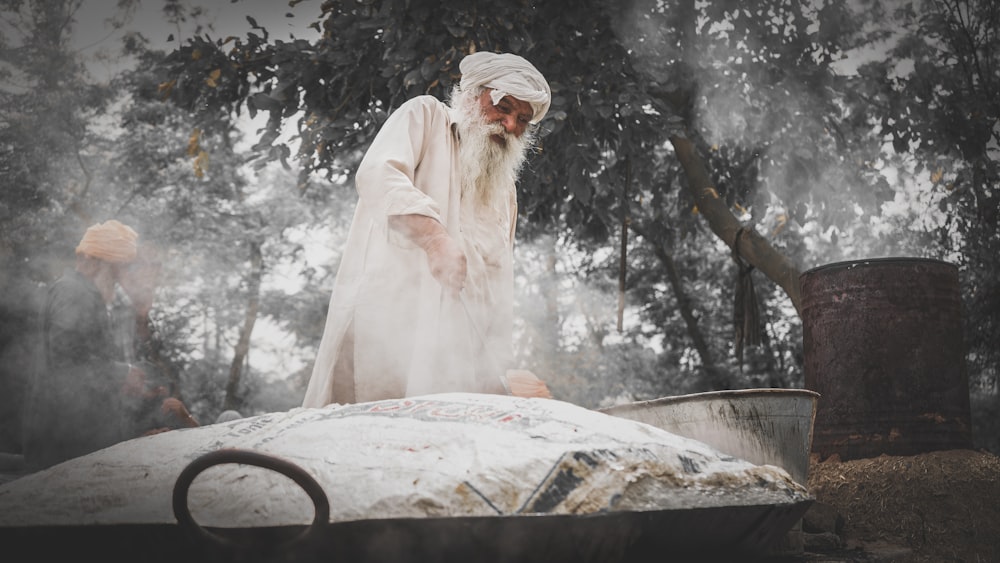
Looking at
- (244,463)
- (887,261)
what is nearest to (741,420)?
(244,463)

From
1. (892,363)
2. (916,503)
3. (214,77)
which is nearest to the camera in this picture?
(916,503)

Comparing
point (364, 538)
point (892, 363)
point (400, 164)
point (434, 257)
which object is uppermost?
point (400, 164)

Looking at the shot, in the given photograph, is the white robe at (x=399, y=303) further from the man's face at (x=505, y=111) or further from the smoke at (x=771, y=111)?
the smoke at (x=771, y=111)

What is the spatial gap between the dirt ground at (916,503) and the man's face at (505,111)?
198cm

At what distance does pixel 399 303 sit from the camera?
2.48 meters

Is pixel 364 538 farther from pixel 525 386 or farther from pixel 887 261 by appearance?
pixel 887 261

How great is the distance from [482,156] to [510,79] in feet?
1.05

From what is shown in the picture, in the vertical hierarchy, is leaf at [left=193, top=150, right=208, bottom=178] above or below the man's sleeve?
above

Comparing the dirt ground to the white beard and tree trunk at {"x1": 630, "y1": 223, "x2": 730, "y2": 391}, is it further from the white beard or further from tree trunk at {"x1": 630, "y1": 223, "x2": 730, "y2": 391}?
tree trunk at {"x1": 630, "y1": 223, "x2": 730, "y2": 391}

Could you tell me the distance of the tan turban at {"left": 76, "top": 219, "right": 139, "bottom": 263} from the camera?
3.88 metres

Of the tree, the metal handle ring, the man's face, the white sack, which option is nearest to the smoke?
the tree

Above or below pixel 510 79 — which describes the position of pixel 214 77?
above

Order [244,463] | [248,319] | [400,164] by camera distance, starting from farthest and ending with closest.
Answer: [248,319] → [400,164] → [244,463]

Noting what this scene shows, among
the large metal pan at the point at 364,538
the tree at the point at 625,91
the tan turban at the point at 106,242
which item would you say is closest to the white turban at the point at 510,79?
the tree at the point at 625,91
